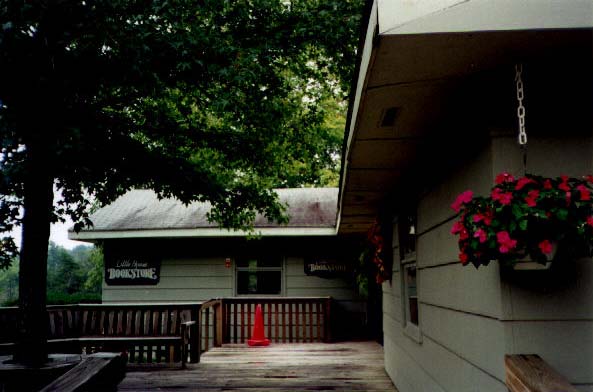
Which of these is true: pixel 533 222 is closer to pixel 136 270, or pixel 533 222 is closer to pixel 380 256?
pixel 380 256

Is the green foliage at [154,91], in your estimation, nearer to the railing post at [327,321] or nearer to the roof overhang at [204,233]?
the roof overhang at [204,233]

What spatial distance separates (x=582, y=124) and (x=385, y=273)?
4.74 metres

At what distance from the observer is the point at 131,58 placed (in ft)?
17.6

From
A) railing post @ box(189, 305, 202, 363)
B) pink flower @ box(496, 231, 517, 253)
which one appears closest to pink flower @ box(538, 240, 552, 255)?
pink flower @ box(496, 231, 517, 253)

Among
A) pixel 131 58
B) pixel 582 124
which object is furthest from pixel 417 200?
pixel 131 58

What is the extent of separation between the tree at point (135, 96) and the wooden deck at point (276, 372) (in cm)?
219

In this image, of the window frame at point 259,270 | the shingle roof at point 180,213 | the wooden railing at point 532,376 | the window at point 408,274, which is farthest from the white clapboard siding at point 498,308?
the window frame at point 259,270

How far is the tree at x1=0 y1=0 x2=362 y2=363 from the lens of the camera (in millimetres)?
4867

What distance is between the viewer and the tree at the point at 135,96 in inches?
192

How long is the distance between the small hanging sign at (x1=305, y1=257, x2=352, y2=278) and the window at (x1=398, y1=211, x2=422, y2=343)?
237 inches

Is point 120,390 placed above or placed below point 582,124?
below

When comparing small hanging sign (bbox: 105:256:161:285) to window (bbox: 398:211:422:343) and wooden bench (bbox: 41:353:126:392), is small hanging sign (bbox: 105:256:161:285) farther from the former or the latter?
wooden bench (bbox: 41:353:126:392)

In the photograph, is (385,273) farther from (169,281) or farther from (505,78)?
(169,281)

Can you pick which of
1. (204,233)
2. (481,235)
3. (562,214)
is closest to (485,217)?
(481,235)
